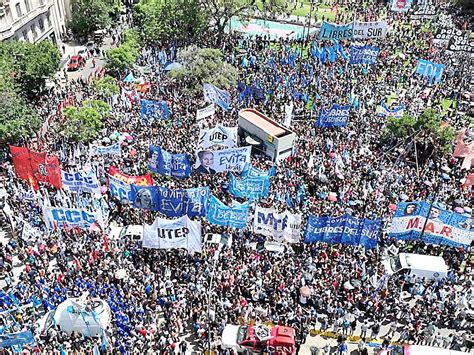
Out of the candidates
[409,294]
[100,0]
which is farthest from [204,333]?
[100,0]

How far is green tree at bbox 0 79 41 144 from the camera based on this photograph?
31.2 metres

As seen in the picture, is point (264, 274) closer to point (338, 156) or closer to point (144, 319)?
point (144, 319)

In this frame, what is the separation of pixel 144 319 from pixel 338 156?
14.8 m

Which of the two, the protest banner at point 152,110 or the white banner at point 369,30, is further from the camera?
the white banner at point 369,30

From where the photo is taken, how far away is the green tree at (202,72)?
125ft

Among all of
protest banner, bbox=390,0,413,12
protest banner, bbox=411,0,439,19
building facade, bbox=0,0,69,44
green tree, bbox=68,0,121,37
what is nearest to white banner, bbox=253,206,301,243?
building facade, bbox=0,0,69,44

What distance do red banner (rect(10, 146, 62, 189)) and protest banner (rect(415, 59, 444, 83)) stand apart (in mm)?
28770

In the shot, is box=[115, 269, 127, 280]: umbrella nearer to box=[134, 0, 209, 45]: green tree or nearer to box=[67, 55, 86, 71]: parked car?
box=[67, 55, 86, 71]: parked car

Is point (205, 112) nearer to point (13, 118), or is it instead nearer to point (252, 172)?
point (252, 172)

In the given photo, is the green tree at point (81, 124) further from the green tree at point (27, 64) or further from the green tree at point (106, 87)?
the green tree at point (27, 64)

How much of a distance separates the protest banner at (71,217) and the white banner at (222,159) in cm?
676

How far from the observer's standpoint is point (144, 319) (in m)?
20.0

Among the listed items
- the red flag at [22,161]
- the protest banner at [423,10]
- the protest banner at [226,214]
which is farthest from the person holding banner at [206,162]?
the protest banner at [423,10]

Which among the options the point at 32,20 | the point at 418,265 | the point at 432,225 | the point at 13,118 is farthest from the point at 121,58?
the point at 418,265
